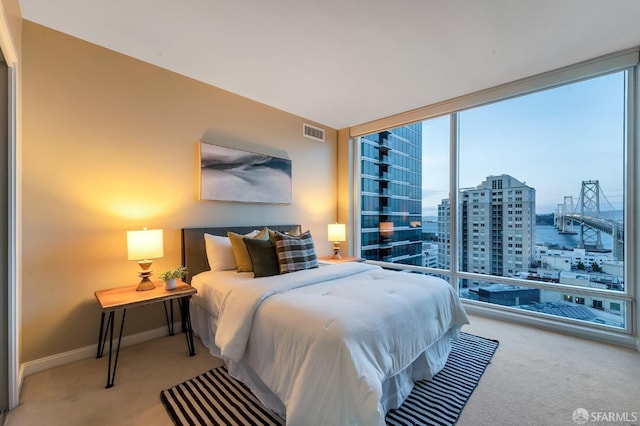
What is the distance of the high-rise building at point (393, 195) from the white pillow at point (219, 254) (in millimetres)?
2557

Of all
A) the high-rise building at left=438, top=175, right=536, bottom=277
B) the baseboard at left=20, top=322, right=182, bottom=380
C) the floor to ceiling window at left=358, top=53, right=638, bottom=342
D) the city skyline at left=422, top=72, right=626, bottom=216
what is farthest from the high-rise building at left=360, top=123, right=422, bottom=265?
the baseboard at left=20, top=322, right=182, bottom=380

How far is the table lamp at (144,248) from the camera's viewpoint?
228 cm

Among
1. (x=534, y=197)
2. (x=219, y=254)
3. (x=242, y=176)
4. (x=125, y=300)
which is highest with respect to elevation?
(x=242, y=176)

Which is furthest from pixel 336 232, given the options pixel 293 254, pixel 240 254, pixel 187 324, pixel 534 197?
pixel 534 197

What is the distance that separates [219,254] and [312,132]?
2495mm

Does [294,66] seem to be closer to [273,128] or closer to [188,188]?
[273,128]

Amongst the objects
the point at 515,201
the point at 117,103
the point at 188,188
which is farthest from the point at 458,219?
the point at 117,103

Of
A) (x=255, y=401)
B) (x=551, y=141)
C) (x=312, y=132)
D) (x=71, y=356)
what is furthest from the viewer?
(x=312, y=132)

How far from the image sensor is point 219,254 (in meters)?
2.86

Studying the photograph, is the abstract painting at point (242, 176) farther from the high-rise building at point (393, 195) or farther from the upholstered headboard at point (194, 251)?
the high-rise building at point (393, 195)

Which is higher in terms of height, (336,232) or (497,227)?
(497,227)

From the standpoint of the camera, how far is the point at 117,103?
2.56m

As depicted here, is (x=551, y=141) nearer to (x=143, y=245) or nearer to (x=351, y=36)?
(x=351, y=36)

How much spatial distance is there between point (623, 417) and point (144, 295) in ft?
11.1
